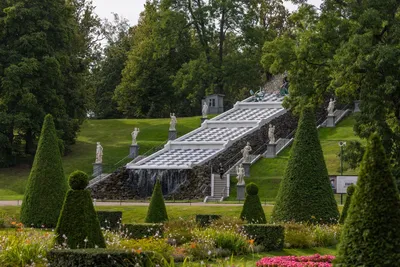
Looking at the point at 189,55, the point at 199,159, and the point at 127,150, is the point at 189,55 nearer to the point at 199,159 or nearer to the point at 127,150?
the point at 127,150

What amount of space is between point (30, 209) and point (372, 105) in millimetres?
13938

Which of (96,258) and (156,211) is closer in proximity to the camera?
(96,258)

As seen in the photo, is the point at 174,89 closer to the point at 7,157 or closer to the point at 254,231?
the point at 7,157

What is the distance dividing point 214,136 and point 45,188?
86.3 ft

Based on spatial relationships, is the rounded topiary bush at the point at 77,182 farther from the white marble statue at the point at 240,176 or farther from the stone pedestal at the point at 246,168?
the stone pedestal at the point at 246,168

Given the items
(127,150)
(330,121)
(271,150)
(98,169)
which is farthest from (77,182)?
(330,121)

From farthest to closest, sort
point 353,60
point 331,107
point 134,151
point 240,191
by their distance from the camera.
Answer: point 331,107 < point 134,151 < point 240,191 < point 353,60

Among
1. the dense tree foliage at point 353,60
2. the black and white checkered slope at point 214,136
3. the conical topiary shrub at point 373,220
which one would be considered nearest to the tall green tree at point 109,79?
A: the black and white checkered slope at point 214,136

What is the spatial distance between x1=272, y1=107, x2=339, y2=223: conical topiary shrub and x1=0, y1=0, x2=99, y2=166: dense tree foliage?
2686 cm

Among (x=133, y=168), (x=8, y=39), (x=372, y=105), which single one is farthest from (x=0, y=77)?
(x=372, y=105)

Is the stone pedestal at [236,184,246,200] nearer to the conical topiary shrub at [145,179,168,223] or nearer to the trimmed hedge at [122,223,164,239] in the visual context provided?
the conical topiary shrub at [145,179,168,223]

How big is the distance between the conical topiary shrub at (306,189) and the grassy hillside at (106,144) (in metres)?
20.0

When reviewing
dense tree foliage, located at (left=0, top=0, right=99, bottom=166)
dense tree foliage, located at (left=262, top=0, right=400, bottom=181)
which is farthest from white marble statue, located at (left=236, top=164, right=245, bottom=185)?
dense tree foliage, located at (left=0, top=0, right=99, bottom=166)

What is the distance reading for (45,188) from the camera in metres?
27.3
